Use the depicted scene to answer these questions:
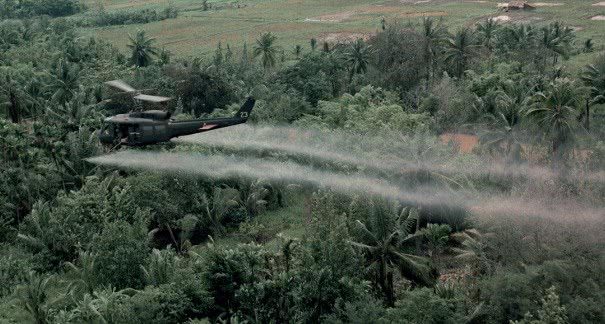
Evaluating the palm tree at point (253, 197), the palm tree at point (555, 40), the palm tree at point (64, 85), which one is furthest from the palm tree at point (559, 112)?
the palm tree at point (64, 85)

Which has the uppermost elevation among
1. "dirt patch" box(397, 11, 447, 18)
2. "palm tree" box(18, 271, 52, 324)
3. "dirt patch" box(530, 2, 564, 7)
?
"dirt patch" box(530, 2, 564, 7)

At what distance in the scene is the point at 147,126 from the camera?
29.9 meters

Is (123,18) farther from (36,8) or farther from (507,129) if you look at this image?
(507,129)

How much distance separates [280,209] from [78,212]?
11115 millimetres

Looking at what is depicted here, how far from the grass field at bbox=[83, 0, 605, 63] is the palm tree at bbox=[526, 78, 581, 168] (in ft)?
141

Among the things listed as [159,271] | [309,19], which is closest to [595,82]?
[159,271]

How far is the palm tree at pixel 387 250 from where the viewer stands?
27469 millimetres

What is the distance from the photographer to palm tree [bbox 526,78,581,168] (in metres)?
32.7

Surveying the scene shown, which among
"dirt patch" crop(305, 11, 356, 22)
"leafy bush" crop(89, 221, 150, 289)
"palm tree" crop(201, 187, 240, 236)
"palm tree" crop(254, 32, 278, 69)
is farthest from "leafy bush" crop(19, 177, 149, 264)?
"dirt patch" crop(305, 11, 356, 22)

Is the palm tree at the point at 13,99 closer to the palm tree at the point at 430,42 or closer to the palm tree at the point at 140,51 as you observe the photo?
the palm tree at the point at 140,51

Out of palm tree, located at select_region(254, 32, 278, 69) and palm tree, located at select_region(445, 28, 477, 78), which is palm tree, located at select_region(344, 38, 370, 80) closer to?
palm tree, located at select_region(445, 28, 477, 78)

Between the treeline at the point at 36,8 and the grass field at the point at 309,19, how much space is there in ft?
57.5

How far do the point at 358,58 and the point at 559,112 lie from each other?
25.0m

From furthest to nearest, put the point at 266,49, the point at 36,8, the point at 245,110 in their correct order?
the point at 36,8 < the point at 266,49 < the point at 245,110
